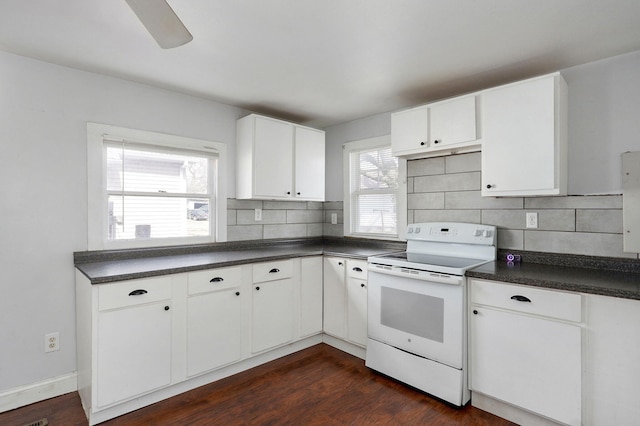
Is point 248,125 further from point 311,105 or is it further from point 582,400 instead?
point 582,400

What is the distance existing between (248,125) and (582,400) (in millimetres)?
3095

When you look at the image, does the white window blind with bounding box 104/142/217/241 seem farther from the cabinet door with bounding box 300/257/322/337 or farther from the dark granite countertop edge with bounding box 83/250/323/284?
the cabinet door with bounding box 300/257/322/337

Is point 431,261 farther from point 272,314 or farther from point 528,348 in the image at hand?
point 272,314

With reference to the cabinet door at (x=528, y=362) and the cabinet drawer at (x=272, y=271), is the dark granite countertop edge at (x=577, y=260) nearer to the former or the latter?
the cabinet door at (x=528, y=362)

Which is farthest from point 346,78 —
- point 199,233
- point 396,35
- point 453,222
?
point 199,233

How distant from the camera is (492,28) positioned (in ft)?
6.22

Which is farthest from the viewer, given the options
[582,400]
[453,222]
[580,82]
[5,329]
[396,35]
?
[453,222]

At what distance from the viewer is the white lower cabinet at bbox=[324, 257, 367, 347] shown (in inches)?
114

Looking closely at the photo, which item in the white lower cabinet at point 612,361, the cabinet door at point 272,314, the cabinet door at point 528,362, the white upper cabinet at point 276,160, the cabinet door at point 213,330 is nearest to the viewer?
the white lower cabinet at point 612,361

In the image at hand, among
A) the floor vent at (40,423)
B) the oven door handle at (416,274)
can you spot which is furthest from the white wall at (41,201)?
the oven door handle at (416,274)

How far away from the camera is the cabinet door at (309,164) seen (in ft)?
11.5

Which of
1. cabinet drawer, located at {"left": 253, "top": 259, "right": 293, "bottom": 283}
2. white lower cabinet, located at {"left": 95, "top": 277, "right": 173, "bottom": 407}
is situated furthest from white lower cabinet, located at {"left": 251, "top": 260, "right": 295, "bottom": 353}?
white lower cabinet, located at {"left": 95, "top": 277, "right": 173, "bottom": 407}

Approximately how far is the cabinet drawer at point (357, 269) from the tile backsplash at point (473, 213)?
2.42 ft

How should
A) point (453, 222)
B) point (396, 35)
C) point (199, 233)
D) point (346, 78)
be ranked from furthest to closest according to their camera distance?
point (199, 233)
point (453, 222)
point (346, 78)
point (396, 35)
